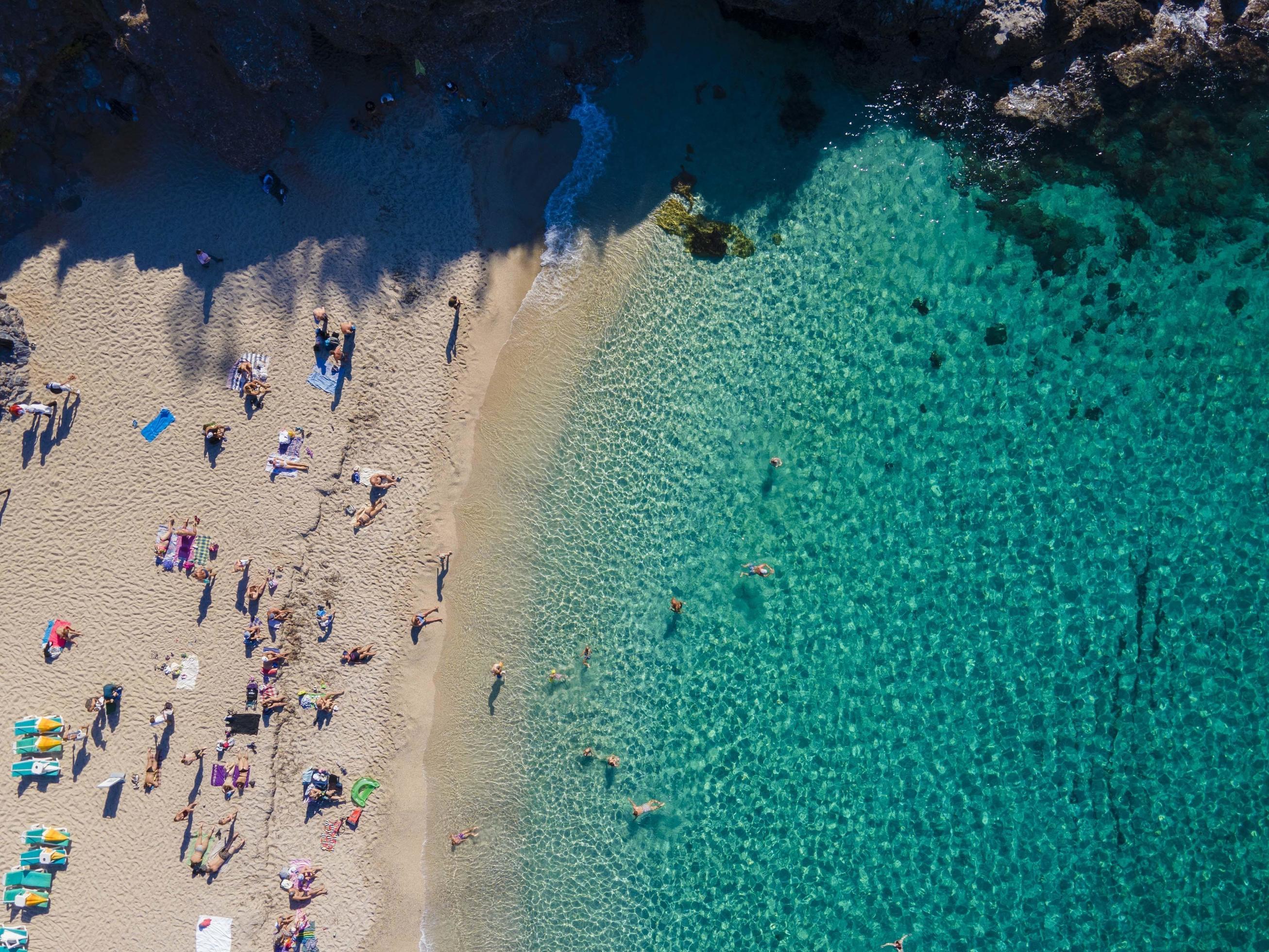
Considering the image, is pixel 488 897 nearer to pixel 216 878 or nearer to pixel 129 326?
pixel 216 878

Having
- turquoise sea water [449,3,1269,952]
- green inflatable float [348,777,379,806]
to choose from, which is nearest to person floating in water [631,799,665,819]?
turquoise sea water [449,3,1269,952]

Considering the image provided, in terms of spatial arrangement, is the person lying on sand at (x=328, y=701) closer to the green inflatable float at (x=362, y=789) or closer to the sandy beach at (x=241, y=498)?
the sandy beach at (x=241, y=498)

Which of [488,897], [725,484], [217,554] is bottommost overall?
[488,897]

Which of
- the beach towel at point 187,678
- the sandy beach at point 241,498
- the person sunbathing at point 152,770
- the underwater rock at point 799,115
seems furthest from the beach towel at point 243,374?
the underwater rock at point 799,115

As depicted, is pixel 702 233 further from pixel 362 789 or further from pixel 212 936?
pixel 212 936

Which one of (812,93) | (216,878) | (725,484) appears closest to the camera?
(216,878)

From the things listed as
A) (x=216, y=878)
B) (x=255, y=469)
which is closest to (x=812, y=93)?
(x=255, y=469)
